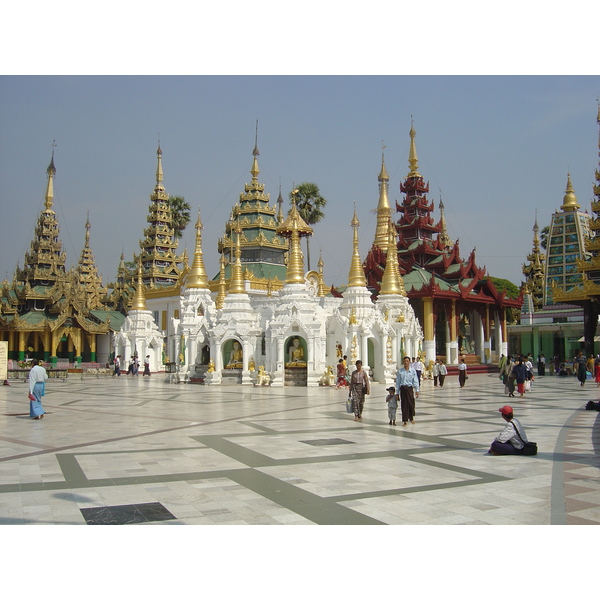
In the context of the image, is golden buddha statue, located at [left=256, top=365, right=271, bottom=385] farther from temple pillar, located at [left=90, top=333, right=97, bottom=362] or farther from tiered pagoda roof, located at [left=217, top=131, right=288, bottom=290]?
temple pillar, located at [left=90, top=333, right=97, bottom=362]

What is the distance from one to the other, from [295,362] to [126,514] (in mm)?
23290

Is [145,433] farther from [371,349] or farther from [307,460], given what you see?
[371,349]

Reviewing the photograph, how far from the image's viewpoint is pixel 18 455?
10188mm

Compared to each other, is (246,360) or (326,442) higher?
(246,360)

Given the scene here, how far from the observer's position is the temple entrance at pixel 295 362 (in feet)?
97.2

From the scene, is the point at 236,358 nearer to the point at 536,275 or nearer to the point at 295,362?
the point at 295,362

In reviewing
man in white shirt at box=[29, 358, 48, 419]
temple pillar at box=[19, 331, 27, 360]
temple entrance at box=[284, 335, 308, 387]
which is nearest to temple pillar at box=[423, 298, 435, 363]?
temple entrance at box=[284, 335, 308, 387]

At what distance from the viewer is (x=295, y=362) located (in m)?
30.0

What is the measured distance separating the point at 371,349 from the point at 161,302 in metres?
28.8

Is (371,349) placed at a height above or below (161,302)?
below

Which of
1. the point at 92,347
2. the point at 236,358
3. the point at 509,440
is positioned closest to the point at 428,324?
the point at 236,358

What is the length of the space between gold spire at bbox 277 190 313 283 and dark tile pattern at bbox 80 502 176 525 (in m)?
23.7

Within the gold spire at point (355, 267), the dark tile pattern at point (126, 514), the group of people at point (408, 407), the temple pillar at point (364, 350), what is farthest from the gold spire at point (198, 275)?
the dark tile pattern at point (126, 514)

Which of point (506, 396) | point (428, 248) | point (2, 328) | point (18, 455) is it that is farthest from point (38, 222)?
point (18, 455)
